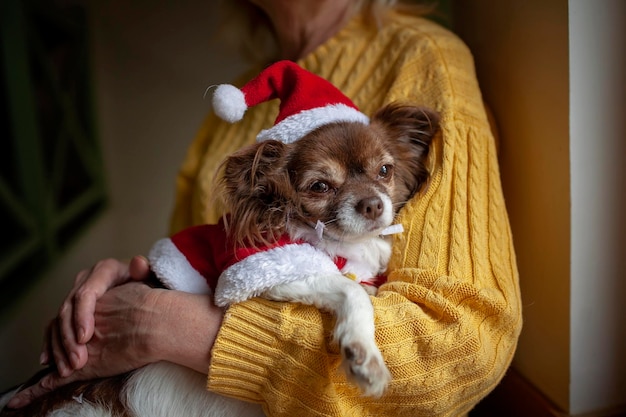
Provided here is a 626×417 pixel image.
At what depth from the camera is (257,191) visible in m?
1.08

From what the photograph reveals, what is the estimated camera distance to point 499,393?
144cm

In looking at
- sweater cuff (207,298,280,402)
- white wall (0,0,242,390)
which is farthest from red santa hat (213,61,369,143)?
white wall (0,0,242,390)

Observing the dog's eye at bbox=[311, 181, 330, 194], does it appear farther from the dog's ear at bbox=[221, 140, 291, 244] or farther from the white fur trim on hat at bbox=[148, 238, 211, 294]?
the white fur trim on hat at bbox=[148, 238, 211, 294]

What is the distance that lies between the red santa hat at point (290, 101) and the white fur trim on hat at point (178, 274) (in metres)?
0.31

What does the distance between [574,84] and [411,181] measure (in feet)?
Answer: 1.23

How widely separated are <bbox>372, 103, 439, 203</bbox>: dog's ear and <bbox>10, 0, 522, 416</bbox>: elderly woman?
0.16ft

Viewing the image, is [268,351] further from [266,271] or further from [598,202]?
[598,202]

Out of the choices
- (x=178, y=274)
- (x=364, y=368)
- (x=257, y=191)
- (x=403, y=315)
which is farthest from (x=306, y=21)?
(x=364, y=368)

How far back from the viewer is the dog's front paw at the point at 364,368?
2.72 feet

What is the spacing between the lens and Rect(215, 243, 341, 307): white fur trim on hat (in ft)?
3.10

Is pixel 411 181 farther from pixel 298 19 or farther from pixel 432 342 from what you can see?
pixel 298 19

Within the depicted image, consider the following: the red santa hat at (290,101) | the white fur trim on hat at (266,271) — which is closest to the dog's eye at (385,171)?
the red santa hat at (290,101)

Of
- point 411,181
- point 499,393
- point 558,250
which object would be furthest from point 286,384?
point 499,393

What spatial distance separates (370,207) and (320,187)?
0.36 ft
